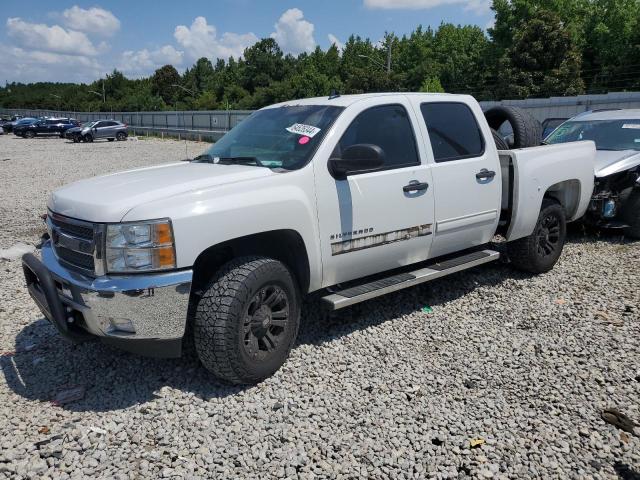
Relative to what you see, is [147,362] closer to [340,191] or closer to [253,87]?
[340,191]

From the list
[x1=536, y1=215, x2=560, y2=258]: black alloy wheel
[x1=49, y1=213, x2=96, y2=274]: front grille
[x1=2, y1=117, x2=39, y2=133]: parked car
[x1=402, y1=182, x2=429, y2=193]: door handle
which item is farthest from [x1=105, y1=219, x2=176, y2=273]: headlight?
[x1=2, y1=117, x2=39, y2=133]: parked car

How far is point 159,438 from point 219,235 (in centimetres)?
127

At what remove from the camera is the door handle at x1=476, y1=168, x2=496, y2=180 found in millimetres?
5012

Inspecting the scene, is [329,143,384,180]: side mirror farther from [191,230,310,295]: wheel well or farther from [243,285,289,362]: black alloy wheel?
[243,285,289,362]: black alloy wheel

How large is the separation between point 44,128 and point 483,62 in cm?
3851

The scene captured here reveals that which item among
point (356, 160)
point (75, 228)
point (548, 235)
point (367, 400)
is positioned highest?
point (356, 160)

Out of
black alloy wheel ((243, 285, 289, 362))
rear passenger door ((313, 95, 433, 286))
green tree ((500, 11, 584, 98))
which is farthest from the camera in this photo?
green tree ((500, 11, 584, 98))

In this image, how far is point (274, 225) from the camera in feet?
11.9

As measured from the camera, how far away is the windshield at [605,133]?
26.5 ft

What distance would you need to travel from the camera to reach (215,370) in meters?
3.52

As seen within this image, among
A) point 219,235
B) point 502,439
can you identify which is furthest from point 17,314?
point 502,439

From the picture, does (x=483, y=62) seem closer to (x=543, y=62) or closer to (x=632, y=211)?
(x=543, y=62)

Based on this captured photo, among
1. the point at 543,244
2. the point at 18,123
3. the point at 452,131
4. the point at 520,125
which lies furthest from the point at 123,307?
the point at 18,123

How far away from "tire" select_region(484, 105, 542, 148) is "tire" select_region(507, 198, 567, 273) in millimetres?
693
